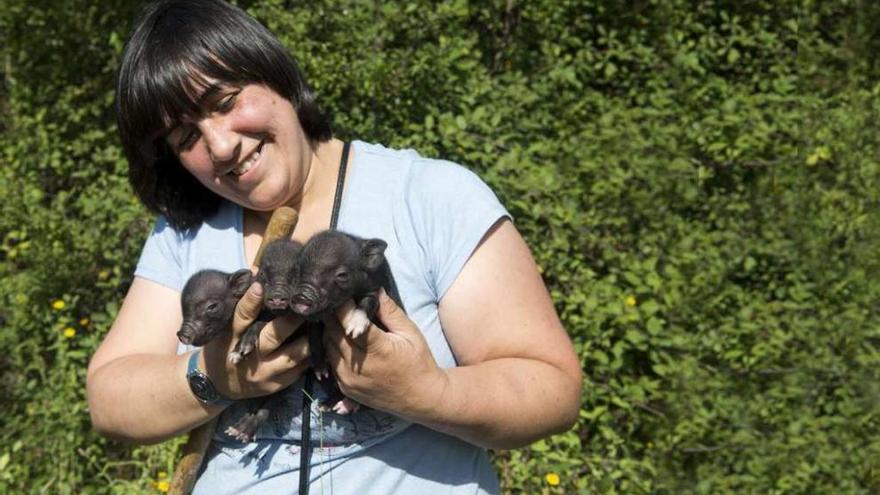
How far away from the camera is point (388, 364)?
2143mm

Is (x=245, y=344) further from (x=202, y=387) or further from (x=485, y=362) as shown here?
(x=485, y=362)

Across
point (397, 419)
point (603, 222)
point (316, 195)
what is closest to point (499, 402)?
point (397, 419)

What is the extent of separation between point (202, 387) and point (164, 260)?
450 mm

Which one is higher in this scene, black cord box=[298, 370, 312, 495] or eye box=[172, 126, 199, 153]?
eye box=[172, 126, 199, 153]

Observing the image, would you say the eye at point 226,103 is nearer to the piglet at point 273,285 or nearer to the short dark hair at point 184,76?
the short dark hair at point 184,76

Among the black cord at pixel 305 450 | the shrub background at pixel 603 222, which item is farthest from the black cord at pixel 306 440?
the shrub background at pixel 603 222

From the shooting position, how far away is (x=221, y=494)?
95.6 inches

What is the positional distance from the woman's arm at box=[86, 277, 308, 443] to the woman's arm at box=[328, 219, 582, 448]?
0.13 metres

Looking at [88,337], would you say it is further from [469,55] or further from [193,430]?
[193,430]

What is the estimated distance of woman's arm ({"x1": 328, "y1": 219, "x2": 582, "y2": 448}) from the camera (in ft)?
7.13

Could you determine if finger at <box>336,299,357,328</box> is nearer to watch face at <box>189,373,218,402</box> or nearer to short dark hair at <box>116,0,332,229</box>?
watch face at <box>189,373,218,402</box>

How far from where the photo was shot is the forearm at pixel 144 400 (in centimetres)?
238

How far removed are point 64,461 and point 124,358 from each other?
Answer: 9.86 ft

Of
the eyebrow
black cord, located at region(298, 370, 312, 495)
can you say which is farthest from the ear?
the eyebrow
